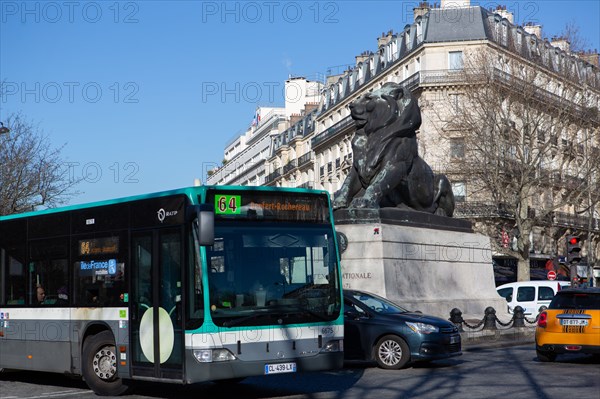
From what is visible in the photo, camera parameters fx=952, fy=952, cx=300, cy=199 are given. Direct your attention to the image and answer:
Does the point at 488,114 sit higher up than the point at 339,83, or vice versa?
the point at 339,83

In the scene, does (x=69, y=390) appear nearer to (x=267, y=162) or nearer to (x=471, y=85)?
(x=471, y=85)

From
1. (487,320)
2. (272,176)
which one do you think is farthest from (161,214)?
(272,176)

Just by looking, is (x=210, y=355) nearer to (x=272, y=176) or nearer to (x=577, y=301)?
(x=577, y=301)

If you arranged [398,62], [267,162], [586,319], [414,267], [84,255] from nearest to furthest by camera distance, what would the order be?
[84,255], [586,319], [414,267], [398,62], [267,162]

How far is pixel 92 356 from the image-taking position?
41.1 feet

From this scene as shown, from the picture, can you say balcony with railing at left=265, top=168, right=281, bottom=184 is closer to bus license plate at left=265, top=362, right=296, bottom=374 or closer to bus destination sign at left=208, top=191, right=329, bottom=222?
bus destination sign at left=208, top=191, right=329, bottom=222

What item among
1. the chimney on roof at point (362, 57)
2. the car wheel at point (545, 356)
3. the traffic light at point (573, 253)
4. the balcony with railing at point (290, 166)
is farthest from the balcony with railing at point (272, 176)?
the car wheel at point (545, 356)

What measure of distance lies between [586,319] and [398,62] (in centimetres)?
4710

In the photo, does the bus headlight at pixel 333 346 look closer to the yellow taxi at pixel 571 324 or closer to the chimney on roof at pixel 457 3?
the yellow taxi at pixel 571 324

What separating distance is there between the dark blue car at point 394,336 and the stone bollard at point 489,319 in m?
5.22

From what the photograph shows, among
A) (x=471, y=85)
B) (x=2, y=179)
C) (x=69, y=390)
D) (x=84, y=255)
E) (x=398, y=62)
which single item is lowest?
(x=69, y=390)

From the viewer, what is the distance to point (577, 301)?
15.4m

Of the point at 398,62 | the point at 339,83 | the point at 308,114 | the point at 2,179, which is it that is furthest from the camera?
the point at 308,114

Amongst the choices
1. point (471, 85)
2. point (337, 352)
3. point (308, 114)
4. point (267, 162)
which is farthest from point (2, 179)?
point (267, 162)
